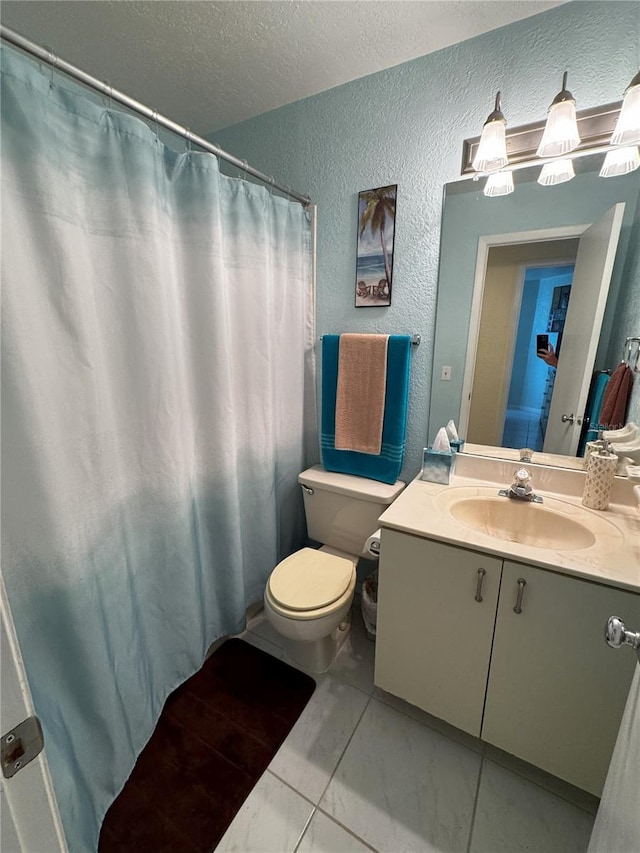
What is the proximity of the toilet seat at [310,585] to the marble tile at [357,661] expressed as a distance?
413mm

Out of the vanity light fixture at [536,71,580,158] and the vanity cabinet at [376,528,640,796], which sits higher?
the vanity light fixture at [536,71,580,158]

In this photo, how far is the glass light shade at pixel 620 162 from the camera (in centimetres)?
112

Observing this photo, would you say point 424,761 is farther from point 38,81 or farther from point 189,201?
point 38,81

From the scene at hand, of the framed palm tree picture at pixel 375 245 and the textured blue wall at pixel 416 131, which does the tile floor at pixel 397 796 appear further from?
the framed palm tree picture at pixel 375 245

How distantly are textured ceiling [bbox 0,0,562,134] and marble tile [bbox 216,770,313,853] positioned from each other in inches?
98.2

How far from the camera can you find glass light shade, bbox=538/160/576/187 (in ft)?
3.92

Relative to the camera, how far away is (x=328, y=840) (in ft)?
3.35

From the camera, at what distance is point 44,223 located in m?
0.84

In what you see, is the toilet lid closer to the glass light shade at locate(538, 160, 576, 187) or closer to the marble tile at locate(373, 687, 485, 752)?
the marble tile at locate(373, 687, 485, 752)

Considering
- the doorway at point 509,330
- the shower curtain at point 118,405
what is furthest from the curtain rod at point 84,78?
the doorway at point 509,330

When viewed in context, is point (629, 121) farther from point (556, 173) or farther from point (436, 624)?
point (436, 624)

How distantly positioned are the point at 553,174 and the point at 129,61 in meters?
1.62

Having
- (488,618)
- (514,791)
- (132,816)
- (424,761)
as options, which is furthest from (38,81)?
(514,791)

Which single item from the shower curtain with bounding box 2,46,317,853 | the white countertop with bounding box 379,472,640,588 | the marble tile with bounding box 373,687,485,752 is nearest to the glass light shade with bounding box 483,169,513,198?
the shower curtain with bounding box 2,46,317,853
